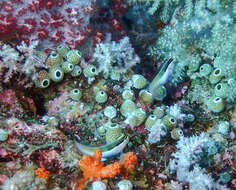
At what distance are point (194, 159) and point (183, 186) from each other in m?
0.35

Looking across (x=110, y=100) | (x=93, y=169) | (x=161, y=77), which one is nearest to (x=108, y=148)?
(x=93, y=169)

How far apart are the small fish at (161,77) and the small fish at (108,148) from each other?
99 cm

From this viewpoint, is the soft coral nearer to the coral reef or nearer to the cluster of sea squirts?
the coral reef

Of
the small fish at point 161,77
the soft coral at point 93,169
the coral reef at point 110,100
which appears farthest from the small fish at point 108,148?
the small fish at point 161,77

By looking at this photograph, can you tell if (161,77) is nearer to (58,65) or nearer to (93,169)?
(58,65)

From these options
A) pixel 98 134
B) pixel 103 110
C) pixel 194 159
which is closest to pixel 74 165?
pixel 98 134

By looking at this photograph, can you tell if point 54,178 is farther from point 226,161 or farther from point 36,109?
point 226,161

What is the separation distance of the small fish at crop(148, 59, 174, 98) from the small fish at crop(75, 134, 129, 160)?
0.99 metres

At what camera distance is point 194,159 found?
3104 millimetres

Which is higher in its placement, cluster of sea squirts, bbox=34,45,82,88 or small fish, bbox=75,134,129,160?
cluster of sea squirts, bbox=34,45,82,88

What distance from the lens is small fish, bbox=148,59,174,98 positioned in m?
3.74

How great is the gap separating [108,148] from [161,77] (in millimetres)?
1378

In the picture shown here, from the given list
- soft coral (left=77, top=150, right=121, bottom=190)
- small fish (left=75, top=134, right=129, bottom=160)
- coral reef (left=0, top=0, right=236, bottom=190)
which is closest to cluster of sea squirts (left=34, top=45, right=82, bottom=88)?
coral reef (left=0, top=0, right=236, bottom=190)

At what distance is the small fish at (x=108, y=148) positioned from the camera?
9.95 ft
